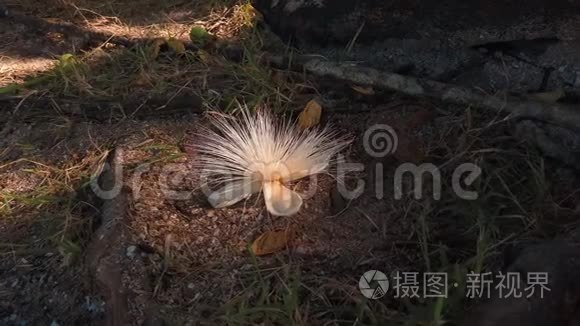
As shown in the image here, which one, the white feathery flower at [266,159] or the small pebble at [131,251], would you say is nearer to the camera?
the small pebble at [131,251]

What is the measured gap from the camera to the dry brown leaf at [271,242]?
1702 mm

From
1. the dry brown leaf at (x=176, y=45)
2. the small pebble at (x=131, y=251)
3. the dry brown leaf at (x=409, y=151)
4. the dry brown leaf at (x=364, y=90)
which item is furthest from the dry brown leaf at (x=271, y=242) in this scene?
the dry brown leaf at (x=176, y=45)

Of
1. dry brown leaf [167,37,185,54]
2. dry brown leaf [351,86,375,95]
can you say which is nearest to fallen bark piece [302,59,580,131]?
dry brown leaf [351,86,375,95]

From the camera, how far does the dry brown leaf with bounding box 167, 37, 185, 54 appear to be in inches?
97.7

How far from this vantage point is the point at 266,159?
1.84 meters

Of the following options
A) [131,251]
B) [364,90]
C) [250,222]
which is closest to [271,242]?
[250,222]

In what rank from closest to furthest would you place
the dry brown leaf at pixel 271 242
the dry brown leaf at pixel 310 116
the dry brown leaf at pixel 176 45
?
the dry brown leaf at pixel 271 242, the dry brown leaf at pixel 310 116, the dry brown leaf at pixel 176 45

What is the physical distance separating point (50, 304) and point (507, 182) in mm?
1248

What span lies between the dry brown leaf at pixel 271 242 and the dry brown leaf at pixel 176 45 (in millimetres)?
1027

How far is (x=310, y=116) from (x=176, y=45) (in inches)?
28.8

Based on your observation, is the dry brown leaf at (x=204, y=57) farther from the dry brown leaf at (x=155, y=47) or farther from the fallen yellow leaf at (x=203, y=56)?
the dry brown leaf at (x=155, y=47)

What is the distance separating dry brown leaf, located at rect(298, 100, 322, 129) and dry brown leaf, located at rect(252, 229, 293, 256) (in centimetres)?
43

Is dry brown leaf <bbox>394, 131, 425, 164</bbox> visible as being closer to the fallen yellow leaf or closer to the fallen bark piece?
the fallen bark piece

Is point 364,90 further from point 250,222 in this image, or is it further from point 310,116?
point 250,222
